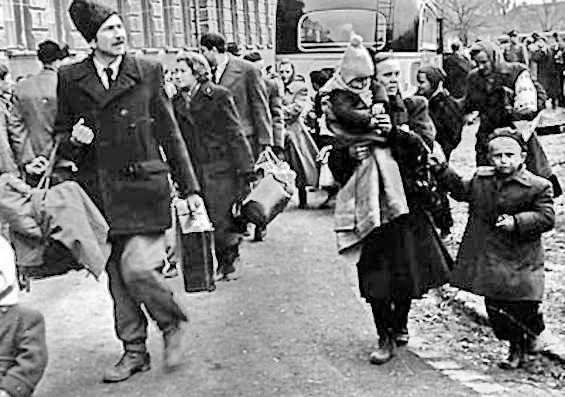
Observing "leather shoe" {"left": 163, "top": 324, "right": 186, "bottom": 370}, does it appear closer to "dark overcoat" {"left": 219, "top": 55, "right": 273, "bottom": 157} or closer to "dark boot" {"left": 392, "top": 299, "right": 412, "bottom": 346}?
"dark boot" {"left": 392, "top": 299, "right": 412, "bottom": 346}

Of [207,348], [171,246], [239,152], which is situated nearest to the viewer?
[207,348]

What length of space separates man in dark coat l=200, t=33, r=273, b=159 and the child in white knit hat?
4.23 m

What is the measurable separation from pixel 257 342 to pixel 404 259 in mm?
1193

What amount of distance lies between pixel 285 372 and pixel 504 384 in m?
1.17

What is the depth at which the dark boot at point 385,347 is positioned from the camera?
18.6 ft

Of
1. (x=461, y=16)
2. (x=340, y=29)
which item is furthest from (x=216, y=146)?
(x=461, y=16)

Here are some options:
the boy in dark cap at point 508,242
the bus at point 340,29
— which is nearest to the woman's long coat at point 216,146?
the boy in dark cap at point 508,242

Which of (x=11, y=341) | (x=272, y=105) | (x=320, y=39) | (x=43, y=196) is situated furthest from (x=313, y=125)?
(x=11, y=341)

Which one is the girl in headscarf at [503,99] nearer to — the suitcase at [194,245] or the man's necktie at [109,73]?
the suitcase at [194,245]

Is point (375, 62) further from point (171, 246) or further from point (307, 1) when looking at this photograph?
point (307, 1)

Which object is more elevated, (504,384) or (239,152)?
(239,152)

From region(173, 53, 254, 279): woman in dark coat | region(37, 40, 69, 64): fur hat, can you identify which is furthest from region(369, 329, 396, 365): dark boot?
region(37, 40, 69, 64): fur hat

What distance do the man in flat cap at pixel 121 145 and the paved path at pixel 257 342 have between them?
1.20 feet

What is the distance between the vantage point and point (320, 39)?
57.5ft
